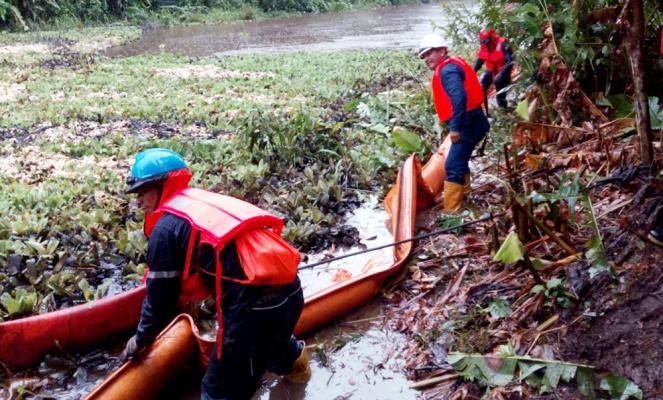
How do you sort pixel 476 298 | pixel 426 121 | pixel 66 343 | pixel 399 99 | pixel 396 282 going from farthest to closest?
pixel 399 99
pixel 426 121
pixel 396 282
pixel 476 298
pixel 66 343

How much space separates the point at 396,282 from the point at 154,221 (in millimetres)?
2238

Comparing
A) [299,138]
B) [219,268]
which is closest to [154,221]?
[219,268]

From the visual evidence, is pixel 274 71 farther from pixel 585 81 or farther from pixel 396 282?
pixel 396 282

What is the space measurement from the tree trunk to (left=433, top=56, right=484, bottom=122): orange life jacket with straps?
2221 millimetres

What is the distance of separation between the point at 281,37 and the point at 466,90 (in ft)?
71.6

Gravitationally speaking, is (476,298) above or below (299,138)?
below

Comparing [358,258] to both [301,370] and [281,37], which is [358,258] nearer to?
[301,370]

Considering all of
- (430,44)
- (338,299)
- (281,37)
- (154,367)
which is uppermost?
(430,44)

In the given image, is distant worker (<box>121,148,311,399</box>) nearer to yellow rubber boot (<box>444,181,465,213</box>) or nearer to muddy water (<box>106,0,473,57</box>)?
yellow rubber boot (<box>444,181,465,213</box>)

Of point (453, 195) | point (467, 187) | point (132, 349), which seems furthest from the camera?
point (467, 187)

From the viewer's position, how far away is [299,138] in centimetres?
759

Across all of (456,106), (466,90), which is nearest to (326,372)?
(456,106)

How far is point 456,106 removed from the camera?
19.1ft

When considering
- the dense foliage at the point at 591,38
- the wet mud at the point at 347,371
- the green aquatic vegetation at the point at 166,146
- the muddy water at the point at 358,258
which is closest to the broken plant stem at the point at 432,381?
the wet mud at the point at 347,371
